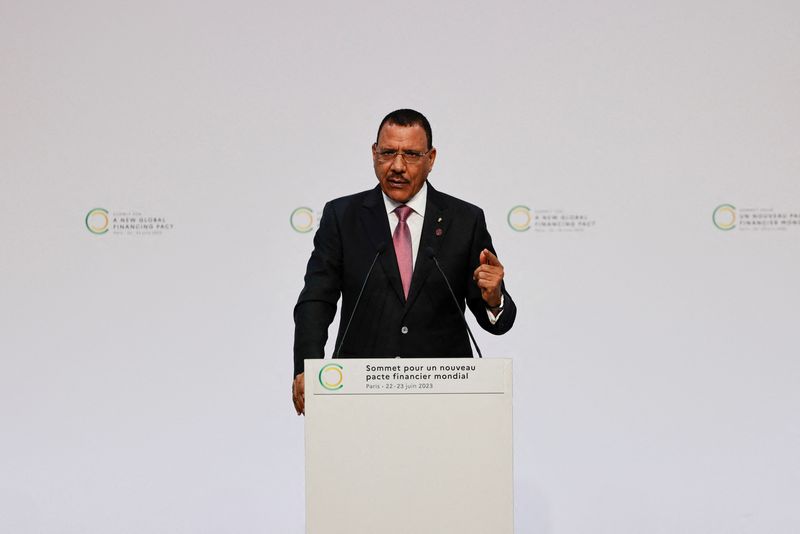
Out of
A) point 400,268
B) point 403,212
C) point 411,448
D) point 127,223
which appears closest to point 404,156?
point 403,212

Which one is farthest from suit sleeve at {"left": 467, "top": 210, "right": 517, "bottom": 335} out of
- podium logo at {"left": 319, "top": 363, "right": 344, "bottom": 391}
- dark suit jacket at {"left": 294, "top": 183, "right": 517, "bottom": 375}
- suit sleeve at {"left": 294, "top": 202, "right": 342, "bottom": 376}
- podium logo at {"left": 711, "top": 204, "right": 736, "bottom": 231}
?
podium logo at {"left": 711, "top": 204, "right": 736, "bottom": 231}

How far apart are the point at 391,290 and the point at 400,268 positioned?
75 millimetres

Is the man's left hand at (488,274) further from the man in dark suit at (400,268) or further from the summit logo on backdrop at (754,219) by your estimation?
the summit logo on backdrop at (754,219)

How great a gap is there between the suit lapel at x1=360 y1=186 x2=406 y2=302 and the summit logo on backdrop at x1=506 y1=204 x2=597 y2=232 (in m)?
1.09

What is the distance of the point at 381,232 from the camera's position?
262 cm

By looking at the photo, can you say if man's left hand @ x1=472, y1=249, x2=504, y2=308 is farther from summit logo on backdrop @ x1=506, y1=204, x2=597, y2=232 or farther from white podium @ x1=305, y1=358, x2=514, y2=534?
summit logo on backdrop @ x1=506, y1=204, x2=597, y2=232

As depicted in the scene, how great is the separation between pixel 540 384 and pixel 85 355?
6.13 feet

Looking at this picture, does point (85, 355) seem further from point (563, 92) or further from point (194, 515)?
point (563, 92)

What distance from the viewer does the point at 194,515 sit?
361cm

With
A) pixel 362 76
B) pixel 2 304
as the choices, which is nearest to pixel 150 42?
pixel 362 76

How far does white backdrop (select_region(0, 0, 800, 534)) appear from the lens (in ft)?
11.9

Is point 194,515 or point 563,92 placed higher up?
point 563,92

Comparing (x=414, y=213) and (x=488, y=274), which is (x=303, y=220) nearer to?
(x=414, y=213)

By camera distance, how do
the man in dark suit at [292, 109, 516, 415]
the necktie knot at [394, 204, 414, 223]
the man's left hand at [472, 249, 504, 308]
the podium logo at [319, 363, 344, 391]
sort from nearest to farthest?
the podium logo at [319, 363, 344, 391], the man's left hand at [472, 249, 504, 308], the man in dark suit at [292, 109, 516, 415], the necktie knot at [394, 204, 414, 223]
